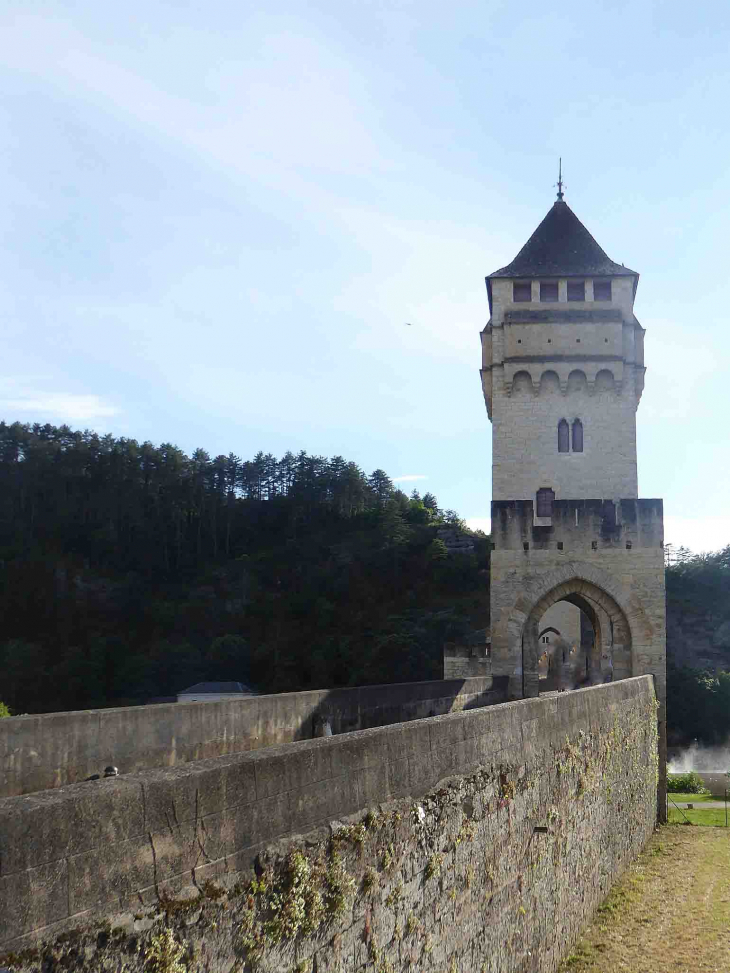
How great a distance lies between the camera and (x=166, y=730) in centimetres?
855

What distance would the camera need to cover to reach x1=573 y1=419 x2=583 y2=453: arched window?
2528 cm

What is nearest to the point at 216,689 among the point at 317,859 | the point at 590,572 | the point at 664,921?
the point at 590,572

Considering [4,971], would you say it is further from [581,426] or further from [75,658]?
[75,658]

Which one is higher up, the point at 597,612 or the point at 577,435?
the point at 577,435

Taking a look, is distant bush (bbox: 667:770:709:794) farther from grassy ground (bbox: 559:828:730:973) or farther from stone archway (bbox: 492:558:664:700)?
grassy ground (bbox: 559:828:730:973)

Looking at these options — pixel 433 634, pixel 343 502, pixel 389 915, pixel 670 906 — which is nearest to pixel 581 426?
pixel 670 906

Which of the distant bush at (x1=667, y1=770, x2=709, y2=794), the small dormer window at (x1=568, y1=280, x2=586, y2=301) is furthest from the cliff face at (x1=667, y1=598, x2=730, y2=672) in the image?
the small dormer window at (x1=568, y1=280, x2=586, y2=301)

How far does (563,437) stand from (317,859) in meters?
22.2

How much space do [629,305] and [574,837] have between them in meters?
19.4

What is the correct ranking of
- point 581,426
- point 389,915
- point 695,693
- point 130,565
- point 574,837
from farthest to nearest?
point 130,565 → point 695,693 → point 581,426 → point 574,837 → point 389,915

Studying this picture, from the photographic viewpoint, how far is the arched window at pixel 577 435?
25281 mm

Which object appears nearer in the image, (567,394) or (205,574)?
(567,394)

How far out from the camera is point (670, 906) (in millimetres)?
9969

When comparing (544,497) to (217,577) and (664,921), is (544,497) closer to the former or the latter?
(664,921)
